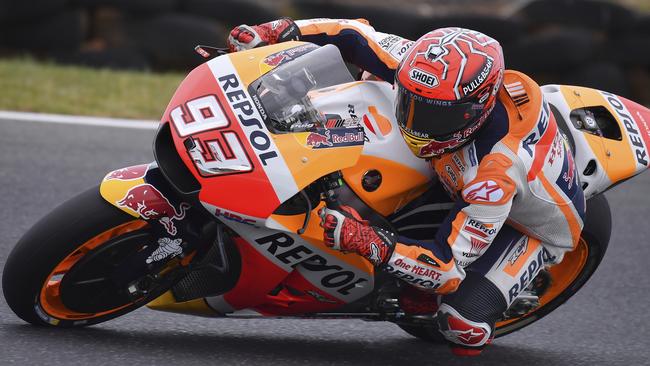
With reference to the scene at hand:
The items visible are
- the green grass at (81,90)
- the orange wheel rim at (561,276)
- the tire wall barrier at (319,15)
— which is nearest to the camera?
the orange wheel rim at (561,276)

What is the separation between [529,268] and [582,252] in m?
0.51

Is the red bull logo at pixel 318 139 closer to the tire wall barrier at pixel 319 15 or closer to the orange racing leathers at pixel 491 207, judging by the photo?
the orange racing leathers at pixel 491 207

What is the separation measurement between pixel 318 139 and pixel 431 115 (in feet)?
1.28

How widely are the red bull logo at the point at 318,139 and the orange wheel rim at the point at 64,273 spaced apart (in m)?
0.64

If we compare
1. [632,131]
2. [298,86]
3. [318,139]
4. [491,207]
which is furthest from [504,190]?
[632,131]

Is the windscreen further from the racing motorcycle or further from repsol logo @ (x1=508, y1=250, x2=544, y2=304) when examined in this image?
repsol logo @ (x1=508, y1=250, x2=544, y2=304)

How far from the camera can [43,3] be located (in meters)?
8.92

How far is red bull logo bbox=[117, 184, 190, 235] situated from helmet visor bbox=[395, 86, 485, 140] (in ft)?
2.59

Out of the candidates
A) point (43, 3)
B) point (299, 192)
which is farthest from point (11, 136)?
point (299, 192)

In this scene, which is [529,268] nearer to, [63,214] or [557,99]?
[557,99]

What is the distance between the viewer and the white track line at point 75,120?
24.3 ft

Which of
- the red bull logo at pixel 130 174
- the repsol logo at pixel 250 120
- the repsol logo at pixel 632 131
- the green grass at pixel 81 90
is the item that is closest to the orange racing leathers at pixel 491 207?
the repsol logo at pixel 632 131

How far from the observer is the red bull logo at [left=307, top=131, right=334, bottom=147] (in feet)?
11.1

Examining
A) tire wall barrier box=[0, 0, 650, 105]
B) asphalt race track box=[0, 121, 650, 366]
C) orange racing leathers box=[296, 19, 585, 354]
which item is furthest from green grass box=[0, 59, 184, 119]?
orange racing leathers box=[296, 19, 585, 354]
